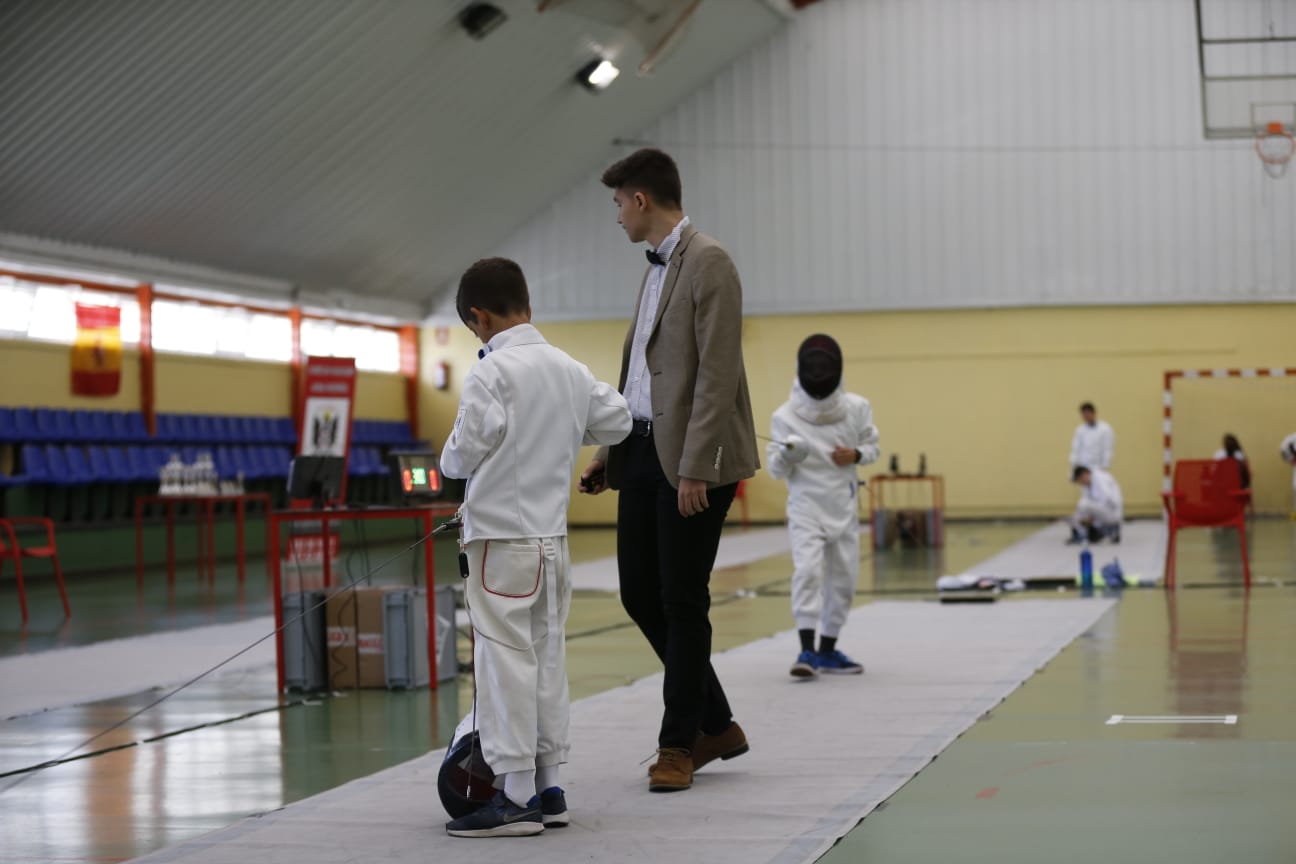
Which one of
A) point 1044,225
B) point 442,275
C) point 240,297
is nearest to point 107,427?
point 240,297

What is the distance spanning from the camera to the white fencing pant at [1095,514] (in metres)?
15.3

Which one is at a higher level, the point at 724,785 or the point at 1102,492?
the point at 1102,492

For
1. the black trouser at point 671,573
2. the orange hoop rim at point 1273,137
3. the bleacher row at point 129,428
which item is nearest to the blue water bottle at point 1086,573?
the orange hoop rim at point 1273,137

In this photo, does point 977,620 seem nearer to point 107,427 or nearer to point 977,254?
point 107,427

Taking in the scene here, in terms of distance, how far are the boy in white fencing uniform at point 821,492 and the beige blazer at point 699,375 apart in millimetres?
2376

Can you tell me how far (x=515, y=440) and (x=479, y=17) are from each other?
42.6 feet

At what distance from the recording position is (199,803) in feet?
14.0

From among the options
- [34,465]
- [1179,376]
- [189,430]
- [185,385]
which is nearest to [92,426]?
[34,465]

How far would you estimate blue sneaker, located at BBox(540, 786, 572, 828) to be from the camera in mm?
3701

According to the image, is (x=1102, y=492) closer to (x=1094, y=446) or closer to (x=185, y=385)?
(x=1094, y=446)

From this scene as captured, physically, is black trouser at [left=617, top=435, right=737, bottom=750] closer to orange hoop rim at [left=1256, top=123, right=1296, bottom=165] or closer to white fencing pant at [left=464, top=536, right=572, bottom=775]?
white fencing pant at [left=464, top=536, right=572, bottom=775]

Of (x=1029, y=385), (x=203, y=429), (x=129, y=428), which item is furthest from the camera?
(x=1029, y=385)

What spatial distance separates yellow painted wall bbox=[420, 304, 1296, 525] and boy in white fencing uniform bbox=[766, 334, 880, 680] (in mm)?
14410

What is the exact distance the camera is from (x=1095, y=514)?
50.4 ft
